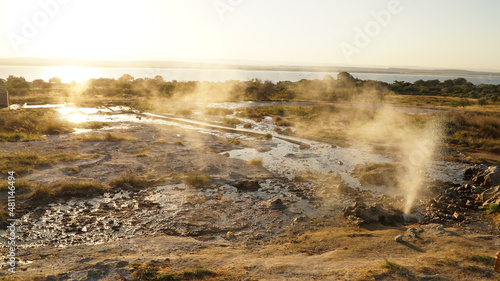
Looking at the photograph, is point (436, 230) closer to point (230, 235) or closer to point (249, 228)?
point (249, 228)

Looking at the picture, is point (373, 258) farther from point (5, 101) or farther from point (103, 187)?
point (5, 101)

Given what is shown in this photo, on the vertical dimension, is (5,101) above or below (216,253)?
Answer: above

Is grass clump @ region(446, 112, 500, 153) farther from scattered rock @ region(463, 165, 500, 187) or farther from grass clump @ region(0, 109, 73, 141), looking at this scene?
grass clump @ region(0, 109, 73, 141)

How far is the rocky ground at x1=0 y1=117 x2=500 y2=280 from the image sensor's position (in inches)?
256

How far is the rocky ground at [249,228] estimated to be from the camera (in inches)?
256

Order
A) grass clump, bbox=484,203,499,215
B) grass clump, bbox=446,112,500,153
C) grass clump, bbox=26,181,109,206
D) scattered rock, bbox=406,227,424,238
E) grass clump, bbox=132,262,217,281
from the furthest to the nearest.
Answer: grass clump, bbox=446,112,500,153 → grass clump, bbox=26,181,109,206 → grass clump, bbox=484,203,499,215 → scattered rock, bbox=406,227,424,238 → grass clump, bbox=132,262,217,281

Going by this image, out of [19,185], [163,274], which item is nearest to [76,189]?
[19,185]

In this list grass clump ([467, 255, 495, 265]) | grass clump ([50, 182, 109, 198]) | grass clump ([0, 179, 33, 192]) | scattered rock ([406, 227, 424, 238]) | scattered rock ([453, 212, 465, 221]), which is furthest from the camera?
grass clump ([50, 182, 109, 198])

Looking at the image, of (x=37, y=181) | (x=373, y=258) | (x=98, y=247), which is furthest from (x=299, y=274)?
(x=37, y=181)

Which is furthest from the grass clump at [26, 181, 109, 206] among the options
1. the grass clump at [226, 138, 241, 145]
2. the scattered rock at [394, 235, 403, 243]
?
the grass clump at [226, 138, 241, 145]

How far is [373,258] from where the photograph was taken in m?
7.05

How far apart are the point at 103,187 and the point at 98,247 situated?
14.6ft

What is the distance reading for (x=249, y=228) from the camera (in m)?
9.15

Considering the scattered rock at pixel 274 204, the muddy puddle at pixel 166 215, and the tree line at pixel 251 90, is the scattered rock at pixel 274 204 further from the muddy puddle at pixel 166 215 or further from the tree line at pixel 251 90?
the tree line at pixel 251 90
